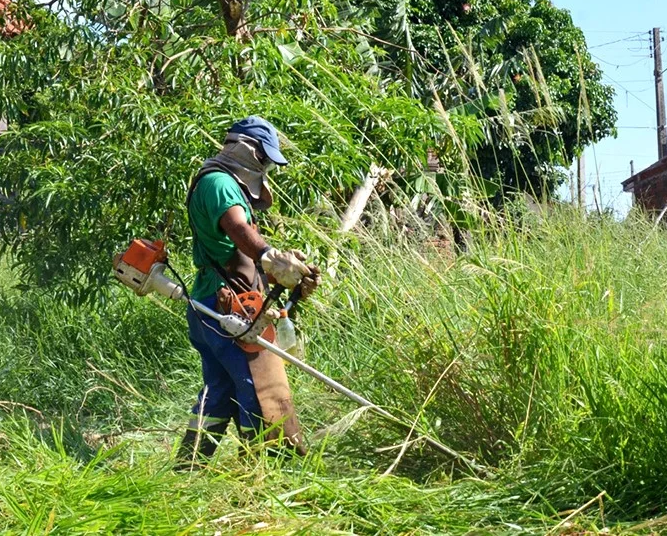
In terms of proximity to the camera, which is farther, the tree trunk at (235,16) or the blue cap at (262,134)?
the tree trunk at (235,16)

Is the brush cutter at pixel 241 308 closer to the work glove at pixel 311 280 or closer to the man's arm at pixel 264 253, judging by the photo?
the work glove at pixel 311 280

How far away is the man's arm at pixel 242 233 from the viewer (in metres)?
5.12

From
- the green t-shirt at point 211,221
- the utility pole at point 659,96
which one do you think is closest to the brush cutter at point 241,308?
the green t-shirt at point 211,221

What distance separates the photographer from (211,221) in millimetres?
5309

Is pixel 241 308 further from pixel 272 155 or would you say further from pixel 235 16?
pixel 235 16

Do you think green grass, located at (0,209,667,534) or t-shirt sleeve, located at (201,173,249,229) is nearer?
green grass, located at (0,209,667,534)

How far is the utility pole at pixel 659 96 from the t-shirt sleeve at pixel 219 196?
31.3 meters

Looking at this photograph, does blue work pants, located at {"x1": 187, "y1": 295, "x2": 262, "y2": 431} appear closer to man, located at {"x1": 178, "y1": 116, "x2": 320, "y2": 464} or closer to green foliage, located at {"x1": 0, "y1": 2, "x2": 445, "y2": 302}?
man, located at {"x1": 178, "y1": 116, "x2": 320, "y2": 464}

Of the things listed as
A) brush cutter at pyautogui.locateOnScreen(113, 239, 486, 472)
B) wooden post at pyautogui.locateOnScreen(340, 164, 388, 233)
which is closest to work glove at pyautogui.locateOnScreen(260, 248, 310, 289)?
brush cutter at pyautogui.locateOnScreen(113, 239, 486, 472)

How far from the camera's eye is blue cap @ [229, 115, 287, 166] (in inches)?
216

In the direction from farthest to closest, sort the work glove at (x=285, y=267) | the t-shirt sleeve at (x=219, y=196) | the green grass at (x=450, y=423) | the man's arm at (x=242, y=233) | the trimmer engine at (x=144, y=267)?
the trimmer engine at (x=144, y=267) < the t-shirt sleeve at (x=219, y=196) < the man's arm at (x=242, y=233) < the work glove at (x=285, y=267) < the green grass at (x=450, y=423)

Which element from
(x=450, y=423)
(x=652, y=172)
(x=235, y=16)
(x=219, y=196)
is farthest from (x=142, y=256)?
(x=652, y=172)

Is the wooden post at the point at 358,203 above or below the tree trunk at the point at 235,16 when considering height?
below

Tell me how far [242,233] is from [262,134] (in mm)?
617
